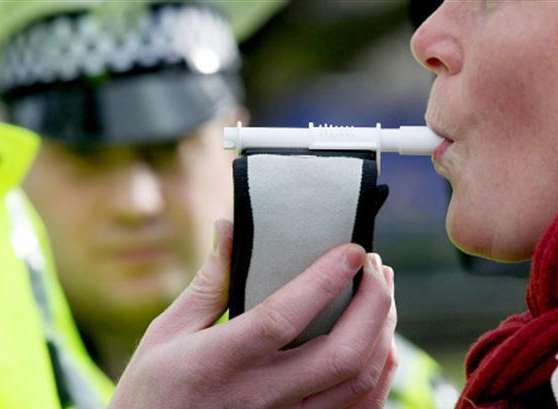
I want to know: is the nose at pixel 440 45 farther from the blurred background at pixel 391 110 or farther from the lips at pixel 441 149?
the blurred background at pixel 391 110

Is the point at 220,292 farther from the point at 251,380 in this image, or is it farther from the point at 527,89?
the point at 527,89

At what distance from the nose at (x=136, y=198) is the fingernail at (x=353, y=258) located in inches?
44.4

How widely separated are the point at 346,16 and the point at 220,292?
2047 mm

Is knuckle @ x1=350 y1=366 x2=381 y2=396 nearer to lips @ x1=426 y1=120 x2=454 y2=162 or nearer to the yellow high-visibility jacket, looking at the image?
lips @ x1=426 y1=120 x2=454 y2=162

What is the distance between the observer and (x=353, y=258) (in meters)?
0.85

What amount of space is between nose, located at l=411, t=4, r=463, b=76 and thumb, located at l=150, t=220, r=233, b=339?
194 millimetres

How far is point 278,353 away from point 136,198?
3.65 feet

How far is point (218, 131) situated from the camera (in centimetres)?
209

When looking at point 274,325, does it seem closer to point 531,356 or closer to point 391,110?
point 531,356

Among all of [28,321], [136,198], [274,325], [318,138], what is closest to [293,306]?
A: [274,325]

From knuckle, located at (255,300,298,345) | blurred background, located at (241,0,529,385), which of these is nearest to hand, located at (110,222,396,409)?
knuckle, located at (255,300,298,345)

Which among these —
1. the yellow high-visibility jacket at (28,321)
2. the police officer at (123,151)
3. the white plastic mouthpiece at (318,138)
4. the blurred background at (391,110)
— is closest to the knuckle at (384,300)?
the white plastic mouthpiece at (318,138)

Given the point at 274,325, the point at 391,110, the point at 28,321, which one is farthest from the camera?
the point at 391,110

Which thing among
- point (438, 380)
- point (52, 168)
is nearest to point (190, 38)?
point (52, 168)
